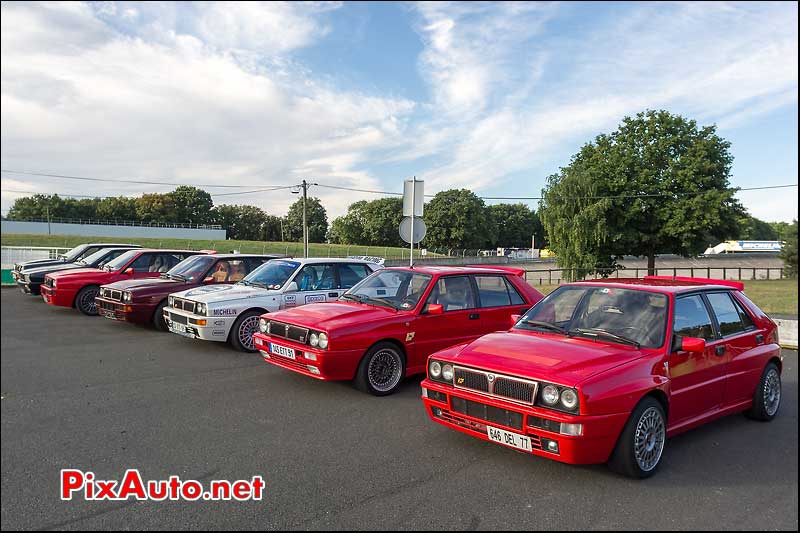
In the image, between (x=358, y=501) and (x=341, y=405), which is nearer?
(x=358, y=501)

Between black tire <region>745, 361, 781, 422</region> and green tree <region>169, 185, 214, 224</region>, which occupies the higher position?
green tree <region>169, 185, 214, 224</region>

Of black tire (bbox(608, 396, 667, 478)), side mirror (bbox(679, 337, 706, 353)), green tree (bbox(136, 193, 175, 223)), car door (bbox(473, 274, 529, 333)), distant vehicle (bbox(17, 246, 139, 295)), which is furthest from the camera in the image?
green tree (bbox(136, 193, 175, 223))

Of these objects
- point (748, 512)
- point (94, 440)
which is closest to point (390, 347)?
point (94, 440)

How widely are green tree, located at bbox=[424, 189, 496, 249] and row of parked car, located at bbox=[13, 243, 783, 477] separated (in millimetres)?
80187

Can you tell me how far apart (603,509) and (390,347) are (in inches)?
133

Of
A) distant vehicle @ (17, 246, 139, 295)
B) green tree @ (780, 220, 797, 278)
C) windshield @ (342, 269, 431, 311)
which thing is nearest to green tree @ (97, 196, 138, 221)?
distant vehicle @ (17, 246, 139, 295)

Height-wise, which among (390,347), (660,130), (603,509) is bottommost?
(603,509)

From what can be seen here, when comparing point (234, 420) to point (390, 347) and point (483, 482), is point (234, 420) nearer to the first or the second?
point (390, 347)

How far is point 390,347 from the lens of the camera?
6.53m

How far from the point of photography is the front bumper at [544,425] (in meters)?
3.79

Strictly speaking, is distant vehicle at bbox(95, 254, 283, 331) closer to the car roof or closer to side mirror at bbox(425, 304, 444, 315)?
side mirror at bbox(425, 304, 444, 315)

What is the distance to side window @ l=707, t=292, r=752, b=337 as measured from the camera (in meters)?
5.25

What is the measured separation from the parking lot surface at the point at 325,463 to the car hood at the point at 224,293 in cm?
256

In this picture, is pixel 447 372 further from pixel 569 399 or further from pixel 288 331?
pixel 288 331
